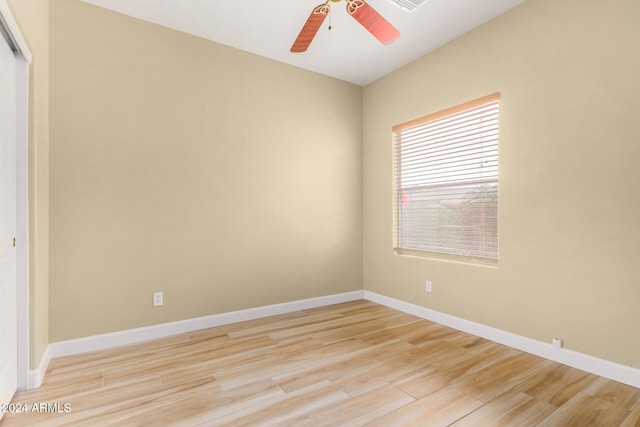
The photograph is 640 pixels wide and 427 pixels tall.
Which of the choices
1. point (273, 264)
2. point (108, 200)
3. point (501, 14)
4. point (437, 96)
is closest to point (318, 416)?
point (273, 264)

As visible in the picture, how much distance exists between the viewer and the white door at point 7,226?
5.52 feet

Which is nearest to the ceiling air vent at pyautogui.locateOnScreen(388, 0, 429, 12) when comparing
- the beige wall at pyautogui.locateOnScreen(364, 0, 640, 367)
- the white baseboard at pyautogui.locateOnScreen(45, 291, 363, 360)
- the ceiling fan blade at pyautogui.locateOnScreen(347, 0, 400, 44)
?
the ceiling fan blade at pyautogui.locateOnScreen(347, 0, 400, 44)

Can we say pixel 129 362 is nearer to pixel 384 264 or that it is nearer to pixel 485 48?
pixel 384 264

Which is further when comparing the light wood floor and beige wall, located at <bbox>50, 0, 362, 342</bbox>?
beige wall, located at <bbox>50, 0, 362, 342</bbox>

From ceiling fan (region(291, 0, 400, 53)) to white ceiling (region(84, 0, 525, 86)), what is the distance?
1.72 ft

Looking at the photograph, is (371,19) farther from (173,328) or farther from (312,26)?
(173,328)

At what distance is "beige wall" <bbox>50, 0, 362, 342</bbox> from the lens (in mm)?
2541

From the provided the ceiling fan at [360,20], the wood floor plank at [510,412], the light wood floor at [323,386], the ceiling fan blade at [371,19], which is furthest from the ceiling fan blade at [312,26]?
the wood floor plank at [510,412]

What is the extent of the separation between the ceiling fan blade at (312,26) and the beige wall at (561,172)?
1583 millimetres

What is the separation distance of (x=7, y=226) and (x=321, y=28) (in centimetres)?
267

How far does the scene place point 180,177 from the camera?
2965 millimetres

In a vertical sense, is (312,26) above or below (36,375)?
above

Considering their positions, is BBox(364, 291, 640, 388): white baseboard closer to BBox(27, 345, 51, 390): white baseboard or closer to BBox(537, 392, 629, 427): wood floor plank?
BBox(537, 392, 629, 427): wood floor plank

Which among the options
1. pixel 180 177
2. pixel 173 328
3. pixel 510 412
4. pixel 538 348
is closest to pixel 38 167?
pixel 180 177
